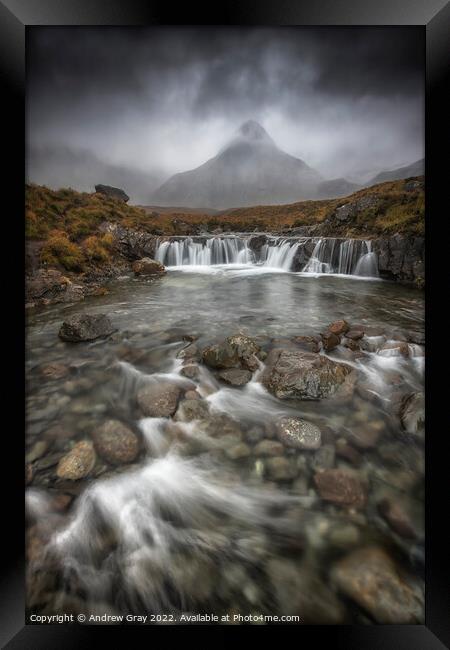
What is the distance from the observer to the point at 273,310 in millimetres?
2855

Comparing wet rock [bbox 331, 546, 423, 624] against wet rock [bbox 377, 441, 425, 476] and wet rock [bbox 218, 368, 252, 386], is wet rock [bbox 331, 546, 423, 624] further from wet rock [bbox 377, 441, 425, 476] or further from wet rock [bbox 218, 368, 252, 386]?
wet rock [bbox 218, 368, 252, 386]

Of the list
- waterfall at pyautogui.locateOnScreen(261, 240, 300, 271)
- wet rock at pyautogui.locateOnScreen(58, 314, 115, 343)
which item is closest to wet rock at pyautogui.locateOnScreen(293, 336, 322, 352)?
wet rock at pyautogui.locateOnScreen(58, 314, 115, 343)

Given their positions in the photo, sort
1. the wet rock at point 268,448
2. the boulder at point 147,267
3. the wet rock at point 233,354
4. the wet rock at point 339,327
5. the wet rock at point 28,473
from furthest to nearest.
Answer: the boulder at point 147,267, the wet rock at point 339,327, the wet rock at point 233,354, the wet rock at point 268,448, the wet rock at point 28,473

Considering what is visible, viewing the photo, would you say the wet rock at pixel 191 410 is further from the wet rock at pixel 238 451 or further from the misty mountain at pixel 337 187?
the misty mountain at pixel 337 187

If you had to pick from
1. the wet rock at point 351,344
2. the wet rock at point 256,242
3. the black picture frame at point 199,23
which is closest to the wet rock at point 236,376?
the wet rock at point 351,344

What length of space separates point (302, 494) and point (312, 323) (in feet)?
4.89

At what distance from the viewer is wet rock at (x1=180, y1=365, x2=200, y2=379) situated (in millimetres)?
1995

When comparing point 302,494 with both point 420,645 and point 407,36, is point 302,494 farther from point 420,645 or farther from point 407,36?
point 407,36

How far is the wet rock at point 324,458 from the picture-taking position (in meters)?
1.40

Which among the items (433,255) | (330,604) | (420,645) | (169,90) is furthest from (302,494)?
(169,90)

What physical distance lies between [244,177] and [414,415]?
3.68 meters

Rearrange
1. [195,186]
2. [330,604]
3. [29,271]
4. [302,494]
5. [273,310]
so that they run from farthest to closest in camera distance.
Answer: [195,186] → [273,310] → [29,271] → [302,494] → [330,604]

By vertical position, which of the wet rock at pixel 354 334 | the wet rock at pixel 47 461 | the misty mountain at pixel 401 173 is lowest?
the wet rock at pixel 47 461

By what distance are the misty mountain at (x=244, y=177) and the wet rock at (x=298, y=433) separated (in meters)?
2.07
